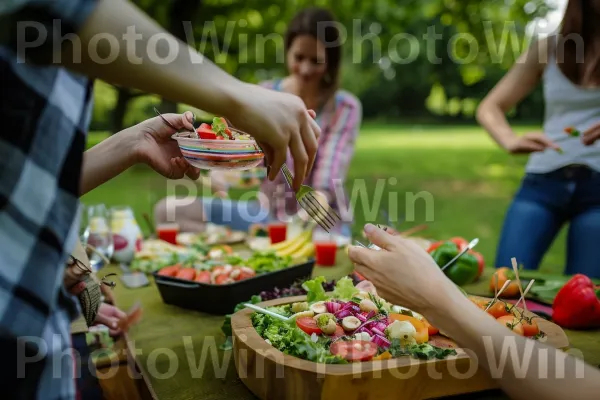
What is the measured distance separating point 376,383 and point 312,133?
56 cm

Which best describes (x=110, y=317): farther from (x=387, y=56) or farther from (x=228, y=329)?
(x=387, y=56)

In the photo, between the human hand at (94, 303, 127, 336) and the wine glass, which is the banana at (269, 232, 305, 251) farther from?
the human hand at (94, 303, 127, 336)

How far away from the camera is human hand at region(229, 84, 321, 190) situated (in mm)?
944

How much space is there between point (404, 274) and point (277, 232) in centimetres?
184

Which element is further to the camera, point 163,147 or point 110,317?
point 110,317

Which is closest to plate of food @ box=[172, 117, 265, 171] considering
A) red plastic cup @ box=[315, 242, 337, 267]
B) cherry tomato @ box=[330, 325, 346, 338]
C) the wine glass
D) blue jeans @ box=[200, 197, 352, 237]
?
cherry tomato @ box=[330, 325, 346, 338]

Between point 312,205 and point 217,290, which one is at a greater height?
point 312,205

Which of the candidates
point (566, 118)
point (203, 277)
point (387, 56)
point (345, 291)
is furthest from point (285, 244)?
point (387, 56)

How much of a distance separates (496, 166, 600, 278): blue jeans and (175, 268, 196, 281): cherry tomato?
5.17 feet

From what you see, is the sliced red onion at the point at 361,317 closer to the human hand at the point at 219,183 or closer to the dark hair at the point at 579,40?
the dark hair at the point at 579,40

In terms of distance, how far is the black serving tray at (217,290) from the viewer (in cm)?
199

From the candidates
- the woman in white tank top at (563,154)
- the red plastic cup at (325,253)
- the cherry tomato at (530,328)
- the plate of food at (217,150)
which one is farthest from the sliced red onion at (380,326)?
the woman in white tank top at (563,154)

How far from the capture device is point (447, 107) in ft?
106

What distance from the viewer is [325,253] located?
268cm
